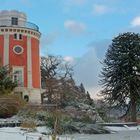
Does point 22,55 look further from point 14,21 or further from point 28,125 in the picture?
point 28,125

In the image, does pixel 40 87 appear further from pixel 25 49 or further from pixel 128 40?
pixel 128 40

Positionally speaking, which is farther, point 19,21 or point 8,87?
point 19,21

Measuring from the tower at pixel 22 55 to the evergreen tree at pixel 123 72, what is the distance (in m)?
12.6

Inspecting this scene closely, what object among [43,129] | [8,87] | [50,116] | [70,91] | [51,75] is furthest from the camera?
[51,75]

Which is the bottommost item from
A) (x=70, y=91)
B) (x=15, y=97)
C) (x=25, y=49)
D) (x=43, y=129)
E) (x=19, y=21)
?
(x=43, y=129)

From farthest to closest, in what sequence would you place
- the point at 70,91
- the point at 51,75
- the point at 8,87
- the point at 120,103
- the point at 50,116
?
the point at 51,75
the point at 70,91
the point at 8,87
the point at 120,103
the point at 50,116

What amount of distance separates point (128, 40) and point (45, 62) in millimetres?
24216

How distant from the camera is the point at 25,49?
5028cm

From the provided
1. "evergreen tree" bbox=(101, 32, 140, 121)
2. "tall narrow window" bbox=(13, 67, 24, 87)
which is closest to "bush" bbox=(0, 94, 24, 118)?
"evergreen tree" bbox=(101, 32, 140, 121)

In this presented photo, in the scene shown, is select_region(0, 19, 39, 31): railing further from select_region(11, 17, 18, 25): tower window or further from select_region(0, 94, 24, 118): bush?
select_region(0, 94, 24, 118): bush

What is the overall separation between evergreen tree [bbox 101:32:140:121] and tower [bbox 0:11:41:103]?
12579mm

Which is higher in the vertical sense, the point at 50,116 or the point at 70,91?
the point at 70,91

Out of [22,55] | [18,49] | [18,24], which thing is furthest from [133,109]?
[18,24]

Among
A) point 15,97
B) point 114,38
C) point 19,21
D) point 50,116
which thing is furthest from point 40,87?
point 50,116
